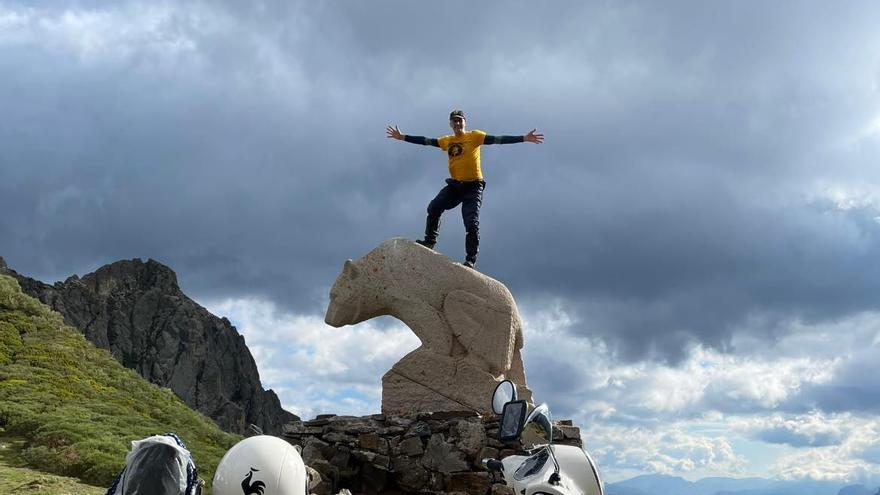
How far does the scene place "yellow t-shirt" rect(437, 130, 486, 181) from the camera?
37.0 ft

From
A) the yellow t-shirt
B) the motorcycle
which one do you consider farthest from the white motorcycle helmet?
the yellow t-shirt

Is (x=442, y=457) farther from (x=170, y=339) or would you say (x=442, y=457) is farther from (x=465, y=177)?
(x=170, y=339)

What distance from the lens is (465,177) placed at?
37.1 feet

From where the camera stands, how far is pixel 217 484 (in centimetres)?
576

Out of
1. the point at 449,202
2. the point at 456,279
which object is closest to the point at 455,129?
the point at 449,202

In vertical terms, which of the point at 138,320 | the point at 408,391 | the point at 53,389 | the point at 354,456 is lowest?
the point at 354,456

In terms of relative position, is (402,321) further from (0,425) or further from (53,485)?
(0,425)

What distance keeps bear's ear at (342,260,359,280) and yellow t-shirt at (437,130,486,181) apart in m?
1.86

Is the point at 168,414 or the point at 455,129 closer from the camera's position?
the point at 455,129

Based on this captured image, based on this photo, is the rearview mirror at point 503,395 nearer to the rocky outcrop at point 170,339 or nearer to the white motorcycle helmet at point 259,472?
the white motorcycle helmet at point 259,472

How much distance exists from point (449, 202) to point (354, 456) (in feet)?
12.1

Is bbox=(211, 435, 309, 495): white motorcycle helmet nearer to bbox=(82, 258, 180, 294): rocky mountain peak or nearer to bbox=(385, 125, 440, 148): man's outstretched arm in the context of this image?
bbox=(385, 125, 440, 148): man's outstretched arm

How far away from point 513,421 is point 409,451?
4363 mm

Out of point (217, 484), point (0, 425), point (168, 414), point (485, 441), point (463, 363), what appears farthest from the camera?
point (168, 414)
